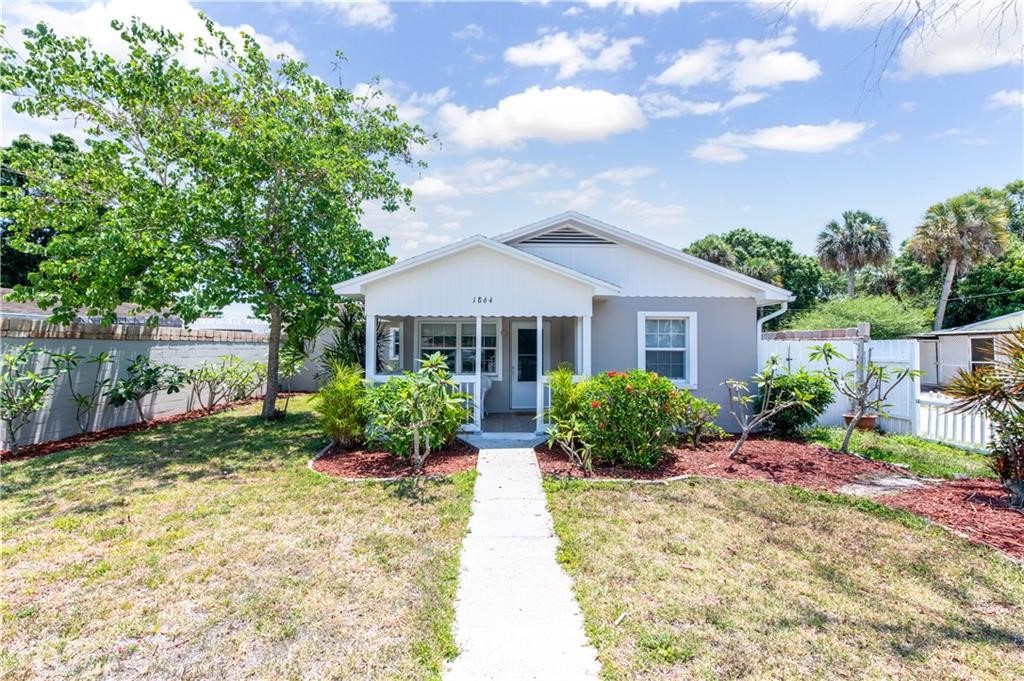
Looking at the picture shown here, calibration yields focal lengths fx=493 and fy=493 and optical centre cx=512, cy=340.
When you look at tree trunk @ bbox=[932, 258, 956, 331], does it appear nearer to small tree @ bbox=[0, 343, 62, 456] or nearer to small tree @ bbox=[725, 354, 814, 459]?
small tree @ bbox=[725, 354, 814, 459]

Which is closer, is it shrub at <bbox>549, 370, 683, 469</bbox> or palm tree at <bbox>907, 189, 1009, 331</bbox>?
shrub at <bbox>549, 370, 683, 469</bbox>

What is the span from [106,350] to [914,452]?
1564cm

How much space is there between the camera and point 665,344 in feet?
35.4

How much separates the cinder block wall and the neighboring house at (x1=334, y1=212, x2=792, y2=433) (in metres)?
4.98

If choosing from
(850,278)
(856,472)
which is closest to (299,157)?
(856,472)

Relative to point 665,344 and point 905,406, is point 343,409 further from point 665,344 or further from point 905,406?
point 905,406

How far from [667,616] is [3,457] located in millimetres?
10231

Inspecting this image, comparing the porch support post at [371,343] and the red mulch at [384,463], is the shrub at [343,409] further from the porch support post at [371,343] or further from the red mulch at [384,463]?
the porch support post at [371,343]

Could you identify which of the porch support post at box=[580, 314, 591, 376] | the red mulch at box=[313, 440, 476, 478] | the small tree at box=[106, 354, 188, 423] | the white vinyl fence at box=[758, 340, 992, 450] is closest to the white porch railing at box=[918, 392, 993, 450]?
the white vinyl fence at box=[758, 340, 992, 450]

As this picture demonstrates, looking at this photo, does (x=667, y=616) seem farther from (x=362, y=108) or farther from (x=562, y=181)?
(x=362, y=108)

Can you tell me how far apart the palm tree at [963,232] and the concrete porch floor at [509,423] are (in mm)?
27946

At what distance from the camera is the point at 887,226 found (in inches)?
1243

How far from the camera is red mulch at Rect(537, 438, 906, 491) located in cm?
715

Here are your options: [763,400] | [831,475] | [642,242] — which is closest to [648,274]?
[642,242]
